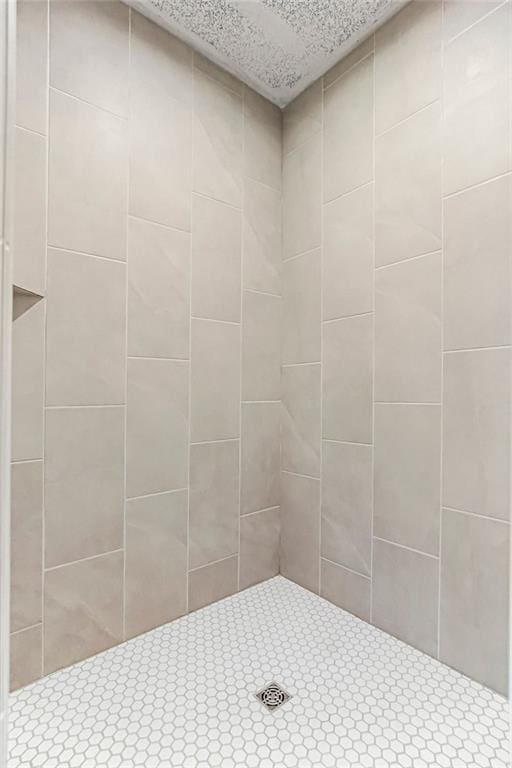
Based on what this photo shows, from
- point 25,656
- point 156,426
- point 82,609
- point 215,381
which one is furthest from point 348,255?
point 25,656

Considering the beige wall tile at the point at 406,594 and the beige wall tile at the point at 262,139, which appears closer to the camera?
the beige wall tile at the point at 406,594

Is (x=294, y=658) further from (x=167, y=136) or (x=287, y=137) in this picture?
(x=287, y=137)

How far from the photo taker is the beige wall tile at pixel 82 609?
1.06 meters

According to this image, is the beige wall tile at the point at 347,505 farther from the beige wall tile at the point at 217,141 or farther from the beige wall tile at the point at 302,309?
the beige wall tile at the point at 217,141

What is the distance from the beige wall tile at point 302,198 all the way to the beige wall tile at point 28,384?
0.91 meters

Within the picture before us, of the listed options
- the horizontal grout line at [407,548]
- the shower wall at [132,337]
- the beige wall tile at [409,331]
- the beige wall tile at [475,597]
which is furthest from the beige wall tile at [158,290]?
the beige wall tile at [475,597]

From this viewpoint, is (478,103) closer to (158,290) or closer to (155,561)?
(158,290)

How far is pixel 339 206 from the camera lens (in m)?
1.40

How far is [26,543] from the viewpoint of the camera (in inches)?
40.4

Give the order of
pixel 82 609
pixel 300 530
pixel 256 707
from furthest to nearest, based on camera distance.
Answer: pixel 300 530 < pixel 82 609 < pixel 256 707

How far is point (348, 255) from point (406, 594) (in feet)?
3.38

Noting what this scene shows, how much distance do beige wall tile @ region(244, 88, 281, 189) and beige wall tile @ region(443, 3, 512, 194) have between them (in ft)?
2.12

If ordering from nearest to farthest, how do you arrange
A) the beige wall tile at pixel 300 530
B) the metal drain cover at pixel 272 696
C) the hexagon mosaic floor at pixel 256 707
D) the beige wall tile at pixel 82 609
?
1. the hexagon mosaic floor at pixel 256 707
2. the metal drain cover at pixel 272 696
3. the beige wall tile at pixel 82 609
4. the beige wall tile at pixel 300 530

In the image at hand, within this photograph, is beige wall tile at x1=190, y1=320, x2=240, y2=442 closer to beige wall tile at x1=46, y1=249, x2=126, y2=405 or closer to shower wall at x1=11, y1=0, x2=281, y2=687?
shower wall at x1=11, y1=0, x2=281, y2=687
